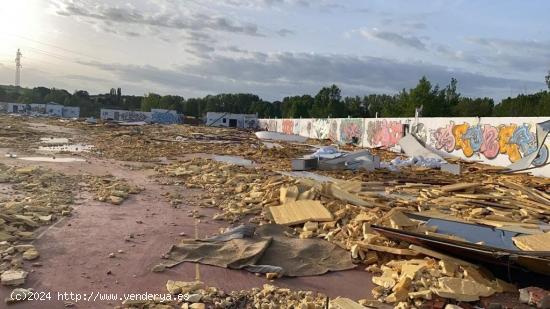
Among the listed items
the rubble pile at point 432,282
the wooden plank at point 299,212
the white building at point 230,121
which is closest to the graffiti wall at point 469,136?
the wooden plank at point 299,212

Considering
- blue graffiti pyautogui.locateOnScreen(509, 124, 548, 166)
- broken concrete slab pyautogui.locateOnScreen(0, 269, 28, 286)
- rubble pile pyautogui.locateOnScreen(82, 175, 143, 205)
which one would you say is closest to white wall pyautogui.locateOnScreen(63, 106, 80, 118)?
rubble pile pyautogui.locateOnScreen(82, 175, 143, 205)

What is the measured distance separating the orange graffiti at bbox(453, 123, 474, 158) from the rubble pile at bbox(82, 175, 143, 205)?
19.9 metres

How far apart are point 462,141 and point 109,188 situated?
2142cm

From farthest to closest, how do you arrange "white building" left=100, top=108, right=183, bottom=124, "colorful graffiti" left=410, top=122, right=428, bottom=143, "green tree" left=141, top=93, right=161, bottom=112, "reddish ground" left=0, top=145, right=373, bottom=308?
"green tree" left=141, top=93, right=161, bottom=112 → "white building" left=100, top=108, right=183, bottom=124 → "colorful graffiti" left=410, top=122, right=428, bottom=143 → "reddish ground" left=0, top=145, right=373, bottom=308

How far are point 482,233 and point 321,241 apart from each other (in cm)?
314

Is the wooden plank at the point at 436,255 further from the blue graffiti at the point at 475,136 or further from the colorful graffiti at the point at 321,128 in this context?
the colorful graffiti at the point at 321,128

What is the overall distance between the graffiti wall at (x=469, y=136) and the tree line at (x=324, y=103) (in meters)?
8.72

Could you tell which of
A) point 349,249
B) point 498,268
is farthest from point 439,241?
point 349,249

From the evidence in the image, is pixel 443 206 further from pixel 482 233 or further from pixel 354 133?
pixel 354 133

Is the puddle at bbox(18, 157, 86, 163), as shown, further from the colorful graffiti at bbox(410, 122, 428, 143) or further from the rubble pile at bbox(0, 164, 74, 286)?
the colorful graffiti at bbox(410, 122, 428, 143)

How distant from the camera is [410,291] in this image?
274 inches

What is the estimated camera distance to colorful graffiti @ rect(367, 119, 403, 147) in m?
36.9

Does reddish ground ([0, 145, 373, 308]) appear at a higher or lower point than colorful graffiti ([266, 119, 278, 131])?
lower

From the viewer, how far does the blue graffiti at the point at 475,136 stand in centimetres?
2684
